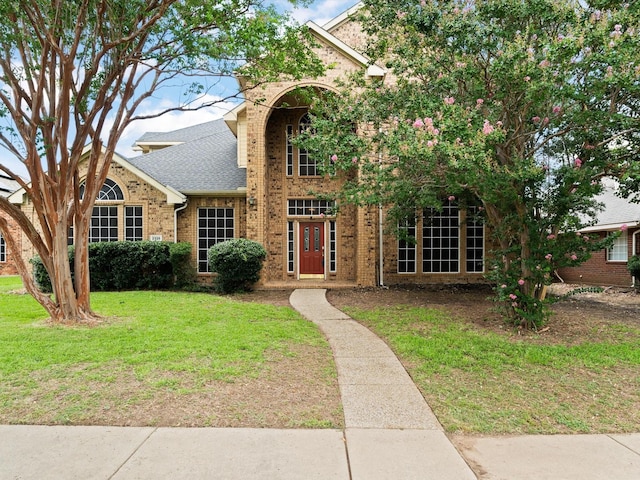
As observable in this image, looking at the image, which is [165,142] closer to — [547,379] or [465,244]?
[465,244]

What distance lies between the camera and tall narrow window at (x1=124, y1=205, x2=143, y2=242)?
13891 millimetres

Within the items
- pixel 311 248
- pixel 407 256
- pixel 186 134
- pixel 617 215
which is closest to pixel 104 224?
pixel 311 248

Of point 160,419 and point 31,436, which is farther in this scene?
point 160,419

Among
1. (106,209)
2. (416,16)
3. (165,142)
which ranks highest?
(165,142)

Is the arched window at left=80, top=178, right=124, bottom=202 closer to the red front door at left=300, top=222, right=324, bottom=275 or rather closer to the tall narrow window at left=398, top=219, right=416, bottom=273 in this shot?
the red front door at left=300, top=222, right=324, bottom=275

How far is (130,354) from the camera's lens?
5645 millimetres

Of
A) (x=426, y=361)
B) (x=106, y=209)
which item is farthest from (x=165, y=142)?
(x=426, y=361)

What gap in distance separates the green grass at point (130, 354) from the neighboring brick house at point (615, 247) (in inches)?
533

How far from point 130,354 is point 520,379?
17.0 feet

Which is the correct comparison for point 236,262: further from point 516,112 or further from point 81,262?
point 516,112

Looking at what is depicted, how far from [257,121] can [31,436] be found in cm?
1133

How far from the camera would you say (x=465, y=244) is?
47.0 feet

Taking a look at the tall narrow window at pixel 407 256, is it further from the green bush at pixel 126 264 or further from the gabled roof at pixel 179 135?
the gabled roof at pixel 179 135

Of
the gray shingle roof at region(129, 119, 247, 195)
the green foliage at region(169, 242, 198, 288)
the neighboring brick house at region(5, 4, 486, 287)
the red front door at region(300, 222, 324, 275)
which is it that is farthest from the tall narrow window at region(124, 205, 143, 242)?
the red front door at region(300, 222, 324, 275)
